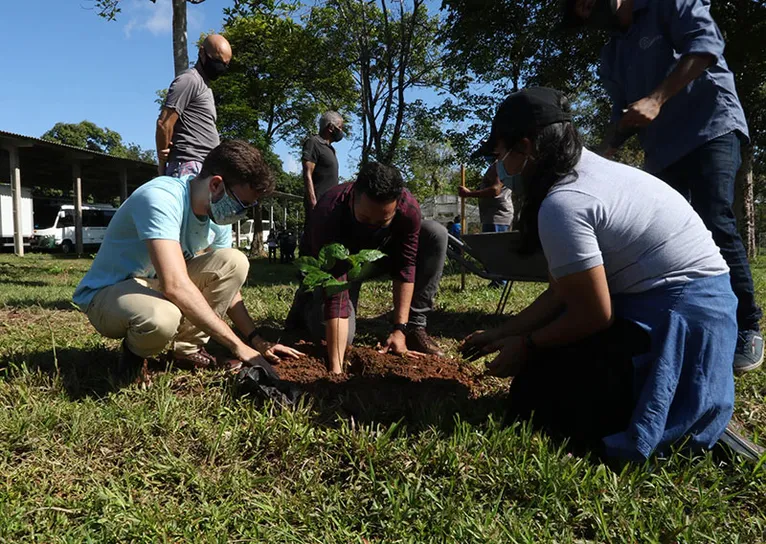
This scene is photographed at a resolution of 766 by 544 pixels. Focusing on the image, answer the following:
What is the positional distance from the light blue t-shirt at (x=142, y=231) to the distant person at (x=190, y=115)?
57.6 inches

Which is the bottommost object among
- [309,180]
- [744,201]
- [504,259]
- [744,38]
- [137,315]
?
[137,315]

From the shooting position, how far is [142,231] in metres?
2.27

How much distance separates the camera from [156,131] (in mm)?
3875

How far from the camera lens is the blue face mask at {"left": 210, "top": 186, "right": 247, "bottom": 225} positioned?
250 cm

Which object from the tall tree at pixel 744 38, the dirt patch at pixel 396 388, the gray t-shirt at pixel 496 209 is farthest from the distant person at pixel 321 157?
the tall tree at pixel 744 38

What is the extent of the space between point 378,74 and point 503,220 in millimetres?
10267

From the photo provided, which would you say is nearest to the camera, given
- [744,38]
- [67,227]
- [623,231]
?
[623,231]

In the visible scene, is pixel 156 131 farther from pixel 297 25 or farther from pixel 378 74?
pixel 297 25

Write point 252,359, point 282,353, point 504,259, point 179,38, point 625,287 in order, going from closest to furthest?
point 625,287
point 252,359
point 282,353
point 504,259
point 179,38

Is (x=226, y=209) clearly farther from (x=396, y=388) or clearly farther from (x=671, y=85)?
(x=671, y=85)

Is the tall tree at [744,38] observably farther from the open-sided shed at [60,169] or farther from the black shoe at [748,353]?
the open-sided shed at [60,169]

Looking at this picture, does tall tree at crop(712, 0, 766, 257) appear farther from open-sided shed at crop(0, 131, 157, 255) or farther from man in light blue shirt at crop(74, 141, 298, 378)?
open-sided shed at crop(0, 131, 157, 255)

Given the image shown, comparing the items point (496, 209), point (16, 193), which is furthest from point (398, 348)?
point (16, 193)

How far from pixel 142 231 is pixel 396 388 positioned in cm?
133
